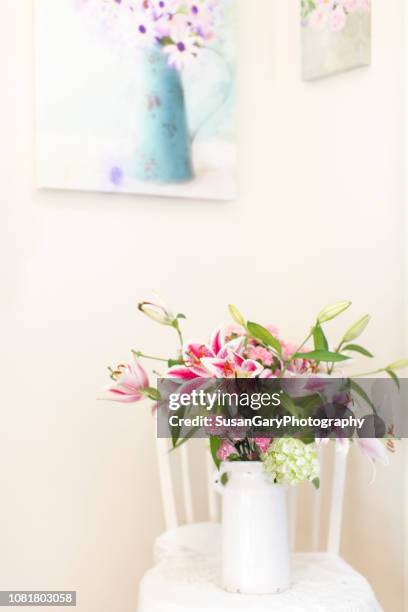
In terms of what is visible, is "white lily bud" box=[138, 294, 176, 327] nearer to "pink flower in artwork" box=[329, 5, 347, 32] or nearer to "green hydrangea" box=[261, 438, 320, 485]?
"green hydrangea" box=[261, 438, 320, 485]

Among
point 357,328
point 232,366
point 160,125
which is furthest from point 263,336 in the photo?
point 160,125

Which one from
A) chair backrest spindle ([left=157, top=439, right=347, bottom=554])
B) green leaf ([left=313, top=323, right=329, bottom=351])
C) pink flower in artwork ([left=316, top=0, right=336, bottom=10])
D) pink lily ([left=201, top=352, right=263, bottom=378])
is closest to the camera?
pink lily ([left=201, top=352, right=263, bottom=378])

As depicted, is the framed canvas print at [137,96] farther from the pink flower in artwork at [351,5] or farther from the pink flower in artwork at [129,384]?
the pink flower in artwork at [129,384]

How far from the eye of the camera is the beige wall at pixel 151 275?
76.6 inches

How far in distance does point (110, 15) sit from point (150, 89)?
6.9 inches

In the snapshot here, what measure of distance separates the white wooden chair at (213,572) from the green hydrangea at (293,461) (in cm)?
22

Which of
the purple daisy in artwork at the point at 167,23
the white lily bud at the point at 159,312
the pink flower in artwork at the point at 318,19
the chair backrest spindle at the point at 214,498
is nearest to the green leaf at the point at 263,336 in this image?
the white lily bud at the point at 159,312

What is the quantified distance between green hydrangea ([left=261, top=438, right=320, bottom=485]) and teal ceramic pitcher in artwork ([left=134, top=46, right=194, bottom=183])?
2.29ft

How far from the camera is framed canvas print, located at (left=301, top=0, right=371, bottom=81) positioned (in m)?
2.00

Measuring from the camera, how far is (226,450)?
1712 mm

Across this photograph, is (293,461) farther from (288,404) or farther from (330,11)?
(330,11)

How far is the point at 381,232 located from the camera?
6.54 feet

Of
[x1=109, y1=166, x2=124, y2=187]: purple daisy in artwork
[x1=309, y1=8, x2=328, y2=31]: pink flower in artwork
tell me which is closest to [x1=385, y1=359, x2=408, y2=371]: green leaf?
[x1=109, y1=166, x2=124, y2=187]: purple daisy in artwork

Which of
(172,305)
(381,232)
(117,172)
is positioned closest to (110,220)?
(117,172)
